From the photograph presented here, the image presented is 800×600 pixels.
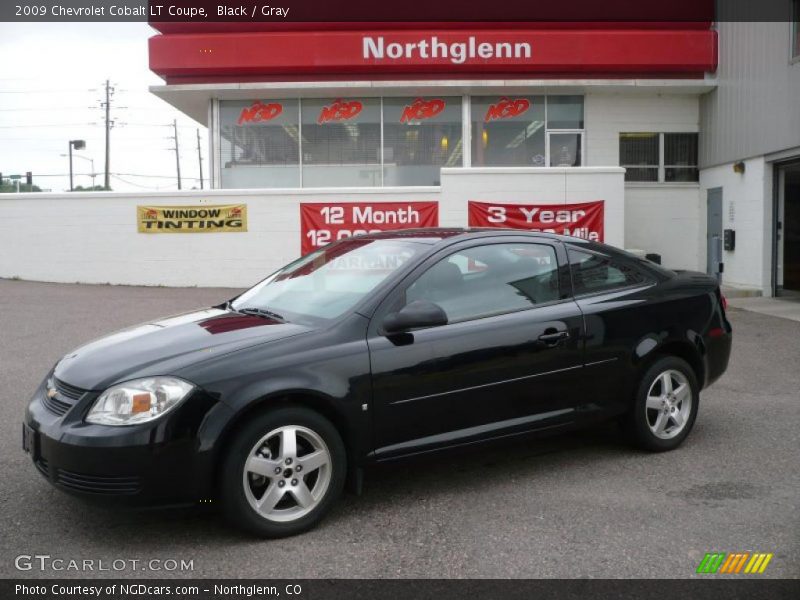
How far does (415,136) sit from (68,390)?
17378 millimetres

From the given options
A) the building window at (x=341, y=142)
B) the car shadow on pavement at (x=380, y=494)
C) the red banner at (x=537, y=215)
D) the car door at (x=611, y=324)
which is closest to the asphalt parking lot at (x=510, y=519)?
the car shadow on pavement at (x=380, y=494)

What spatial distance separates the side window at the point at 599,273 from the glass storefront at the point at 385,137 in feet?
50.3

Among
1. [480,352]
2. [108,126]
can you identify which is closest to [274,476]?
[480,352]

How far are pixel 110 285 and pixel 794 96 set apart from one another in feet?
47.8

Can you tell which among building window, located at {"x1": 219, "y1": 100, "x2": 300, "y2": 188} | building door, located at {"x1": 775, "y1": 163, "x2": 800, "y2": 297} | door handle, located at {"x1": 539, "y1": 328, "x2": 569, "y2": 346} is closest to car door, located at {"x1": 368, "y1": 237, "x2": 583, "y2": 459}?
door handle, located at {"x1": 539, "y1": 328, "x2": 569, "y2": 346}

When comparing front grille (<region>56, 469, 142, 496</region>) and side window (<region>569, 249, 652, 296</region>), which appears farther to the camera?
side window (<region>569, 249, 652, 296</region>)

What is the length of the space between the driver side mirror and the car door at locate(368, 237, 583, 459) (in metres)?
0.07

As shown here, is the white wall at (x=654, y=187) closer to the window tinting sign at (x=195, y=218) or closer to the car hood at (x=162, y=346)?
the window tinting sign at (x=195, y=218)

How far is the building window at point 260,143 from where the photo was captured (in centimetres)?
2056

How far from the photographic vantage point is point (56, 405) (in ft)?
12.9

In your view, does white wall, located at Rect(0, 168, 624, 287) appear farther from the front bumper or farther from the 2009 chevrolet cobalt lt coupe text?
the front bumper

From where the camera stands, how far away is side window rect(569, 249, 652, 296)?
5082 millimetres
